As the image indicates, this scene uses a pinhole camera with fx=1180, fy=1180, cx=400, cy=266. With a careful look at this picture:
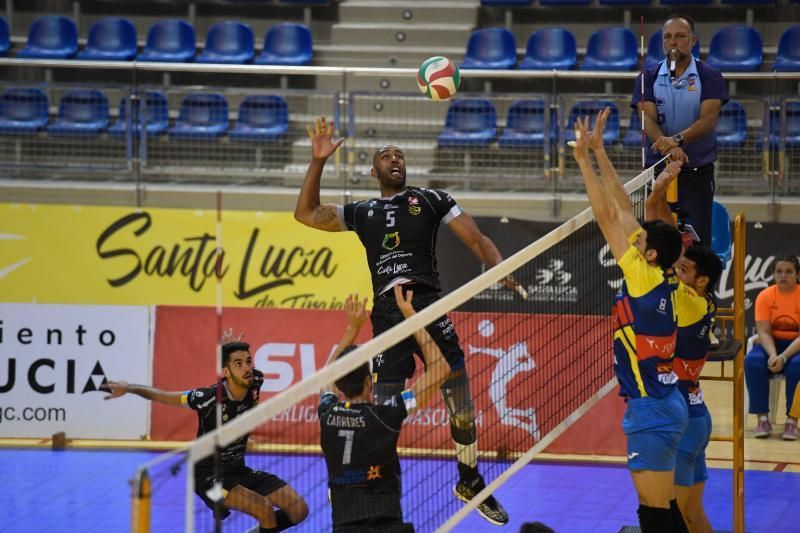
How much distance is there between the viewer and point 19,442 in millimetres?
13492

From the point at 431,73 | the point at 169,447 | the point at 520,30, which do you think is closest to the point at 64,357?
the point at 169,447

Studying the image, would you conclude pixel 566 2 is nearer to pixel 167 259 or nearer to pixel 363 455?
pixel 167 259

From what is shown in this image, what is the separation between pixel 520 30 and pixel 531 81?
1.76 metres

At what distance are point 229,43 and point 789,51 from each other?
26.9 feet

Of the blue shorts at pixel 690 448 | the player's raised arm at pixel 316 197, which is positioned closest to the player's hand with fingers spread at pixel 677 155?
the blue shorts at pixel 690 448

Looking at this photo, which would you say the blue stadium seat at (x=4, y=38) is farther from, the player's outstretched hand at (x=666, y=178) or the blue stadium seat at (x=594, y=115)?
the player's outstretched hand at (x=666, y=178)

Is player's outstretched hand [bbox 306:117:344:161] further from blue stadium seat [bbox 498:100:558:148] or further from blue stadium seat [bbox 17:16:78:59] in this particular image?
blue stadium seat [bbox 17:16:78:59]

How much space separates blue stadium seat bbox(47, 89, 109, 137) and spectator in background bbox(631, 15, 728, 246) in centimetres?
904

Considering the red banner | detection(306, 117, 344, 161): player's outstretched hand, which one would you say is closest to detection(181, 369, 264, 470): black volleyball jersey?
detection(306, 117, 344, 161): player's outstretched hand

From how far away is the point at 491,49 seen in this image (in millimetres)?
17484

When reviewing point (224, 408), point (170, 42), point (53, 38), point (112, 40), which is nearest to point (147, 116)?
point (170, 42)

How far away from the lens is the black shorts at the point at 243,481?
9539mm

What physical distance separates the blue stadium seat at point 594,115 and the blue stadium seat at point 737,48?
2649 millimetres

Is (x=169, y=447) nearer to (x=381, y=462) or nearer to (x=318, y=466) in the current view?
(x=318, y=466)
